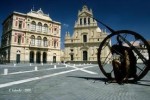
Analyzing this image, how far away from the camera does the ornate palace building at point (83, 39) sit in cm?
5512

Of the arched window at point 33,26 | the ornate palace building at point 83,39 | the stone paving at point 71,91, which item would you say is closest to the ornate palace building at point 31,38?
the arched window at point 33,26

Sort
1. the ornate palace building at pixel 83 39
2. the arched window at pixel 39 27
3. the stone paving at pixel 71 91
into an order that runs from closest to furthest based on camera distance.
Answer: the stone paving at pixel 71 91
the arched window at pixel 39 27
the ornate palace building at pixel 83 39

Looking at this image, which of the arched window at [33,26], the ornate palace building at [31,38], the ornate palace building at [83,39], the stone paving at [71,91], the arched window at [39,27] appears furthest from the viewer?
the ornate palace building at [83,39]

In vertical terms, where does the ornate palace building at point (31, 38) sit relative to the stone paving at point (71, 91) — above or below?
above

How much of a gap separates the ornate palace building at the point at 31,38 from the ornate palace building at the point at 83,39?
521cm

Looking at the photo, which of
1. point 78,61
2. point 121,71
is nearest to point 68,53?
point 78,61

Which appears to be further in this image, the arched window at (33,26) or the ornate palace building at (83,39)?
the ornate palace building at (83,39)

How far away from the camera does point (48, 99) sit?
5363 millimetres

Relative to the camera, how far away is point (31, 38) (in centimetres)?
4775

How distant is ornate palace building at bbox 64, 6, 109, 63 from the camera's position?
181ft

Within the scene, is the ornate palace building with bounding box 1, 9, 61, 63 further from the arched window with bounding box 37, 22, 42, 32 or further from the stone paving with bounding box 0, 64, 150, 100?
the stone paving with bounding box 0, 64, 150, 100

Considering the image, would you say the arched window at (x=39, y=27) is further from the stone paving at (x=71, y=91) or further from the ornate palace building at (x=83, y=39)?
the stone paving at (x=71, y=91)

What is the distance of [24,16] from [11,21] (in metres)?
3.71

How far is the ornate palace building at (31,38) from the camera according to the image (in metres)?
44.6
